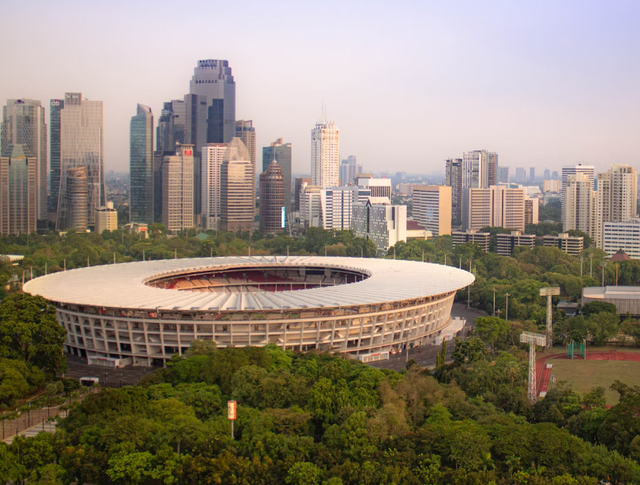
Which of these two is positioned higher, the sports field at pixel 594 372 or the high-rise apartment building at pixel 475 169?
the high-rise apartment building at pixel 475 169

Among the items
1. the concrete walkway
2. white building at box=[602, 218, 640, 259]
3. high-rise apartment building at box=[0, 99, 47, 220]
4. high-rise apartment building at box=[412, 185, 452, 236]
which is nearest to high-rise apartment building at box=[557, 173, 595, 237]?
white building at box=[602, 218, 640, 259]

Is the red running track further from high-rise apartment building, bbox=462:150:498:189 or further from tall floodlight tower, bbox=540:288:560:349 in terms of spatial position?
high-rise apartment building, bbox=462:150:498:189

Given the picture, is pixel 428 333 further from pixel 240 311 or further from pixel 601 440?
pixel 601 440

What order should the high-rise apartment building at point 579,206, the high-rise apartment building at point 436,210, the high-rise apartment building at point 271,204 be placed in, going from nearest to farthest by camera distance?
the high-rise apartment building at point 579,206, the high-rise apartment building at point 436,210, the high-rise apartment building at point 271,204

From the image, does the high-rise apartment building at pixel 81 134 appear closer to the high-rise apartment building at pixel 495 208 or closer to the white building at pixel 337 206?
the white building at pixel 337 206

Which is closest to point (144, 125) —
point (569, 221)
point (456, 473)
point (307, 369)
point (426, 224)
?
point (426, 224)

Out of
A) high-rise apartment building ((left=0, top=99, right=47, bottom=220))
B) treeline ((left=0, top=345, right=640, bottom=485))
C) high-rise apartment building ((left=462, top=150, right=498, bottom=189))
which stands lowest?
treeline ((left=0, top=345, right=640, bottom=485))

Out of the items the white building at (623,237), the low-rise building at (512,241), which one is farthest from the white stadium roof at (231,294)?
the white building at (623,237)
